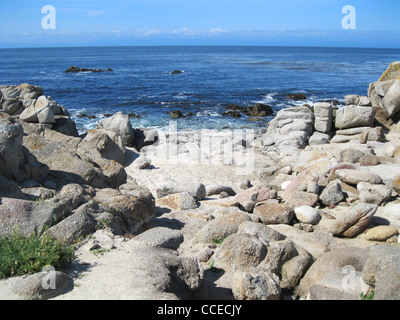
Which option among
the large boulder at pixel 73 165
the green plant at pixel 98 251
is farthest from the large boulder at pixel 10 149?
the green plant at pixel 98 251

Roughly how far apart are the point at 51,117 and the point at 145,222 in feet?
34.2

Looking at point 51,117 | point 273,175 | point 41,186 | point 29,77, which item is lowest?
point 273,175

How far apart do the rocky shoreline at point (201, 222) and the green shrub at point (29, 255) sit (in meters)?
0.14

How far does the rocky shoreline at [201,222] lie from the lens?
16.0 ft

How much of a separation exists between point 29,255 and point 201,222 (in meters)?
4.88

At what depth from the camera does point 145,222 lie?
316 inches

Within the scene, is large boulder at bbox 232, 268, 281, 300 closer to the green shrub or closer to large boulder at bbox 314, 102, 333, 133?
the green shrub

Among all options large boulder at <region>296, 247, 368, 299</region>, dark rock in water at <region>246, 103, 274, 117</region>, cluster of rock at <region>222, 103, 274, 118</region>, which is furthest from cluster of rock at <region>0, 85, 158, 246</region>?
dark rock in water at <region>246, 103, 274, 117</region>

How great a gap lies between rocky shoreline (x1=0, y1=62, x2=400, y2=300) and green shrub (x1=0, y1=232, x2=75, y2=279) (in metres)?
0.14

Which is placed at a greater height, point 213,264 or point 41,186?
point 41,186

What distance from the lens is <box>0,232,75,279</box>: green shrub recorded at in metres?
4.69
